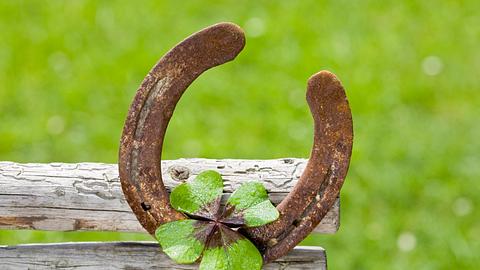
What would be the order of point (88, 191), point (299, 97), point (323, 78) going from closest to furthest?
point (323, 78) < point (88, 191) < point (299, 97)

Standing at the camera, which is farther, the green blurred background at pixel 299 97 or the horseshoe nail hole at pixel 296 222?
the green blurred background at pixel 299 97

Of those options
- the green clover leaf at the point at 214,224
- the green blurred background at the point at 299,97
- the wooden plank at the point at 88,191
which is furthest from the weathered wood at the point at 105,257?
the green blurred background at the point at 299,97

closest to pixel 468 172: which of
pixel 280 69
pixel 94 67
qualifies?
pixel 280 69

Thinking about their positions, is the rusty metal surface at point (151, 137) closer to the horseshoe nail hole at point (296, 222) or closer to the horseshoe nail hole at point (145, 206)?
the horseshoe nail hole at point (145, 206)

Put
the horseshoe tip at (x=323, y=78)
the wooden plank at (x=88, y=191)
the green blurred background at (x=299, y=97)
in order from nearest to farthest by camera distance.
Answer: the horseshoe tip at (x=323, y=78) → the wooden plank at (x=88, y=191) → the green blurred background at (x=299, y=97)

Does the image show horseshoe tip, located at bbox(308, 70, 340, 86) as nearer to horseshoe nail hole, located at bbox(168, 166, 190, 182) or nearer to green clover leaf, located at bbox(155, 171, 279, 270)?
green clover leaf, located at bbox(155, 171, 279, 270)

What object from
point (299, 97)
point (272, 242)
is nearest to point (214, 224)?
point (272, 242)

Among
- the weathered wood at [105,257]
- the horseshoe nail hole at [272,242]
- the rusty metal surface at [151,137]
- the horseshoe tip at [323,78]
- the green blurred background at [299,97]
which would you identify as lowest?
the green blurred background at [299,97]

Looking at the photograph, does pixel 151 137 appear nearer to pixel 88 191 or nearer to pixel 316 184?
pixel 88 191

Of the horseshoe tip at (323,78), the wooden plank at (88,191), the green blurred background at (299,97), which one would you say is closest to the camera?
the horseshoe tip at (323,78)
